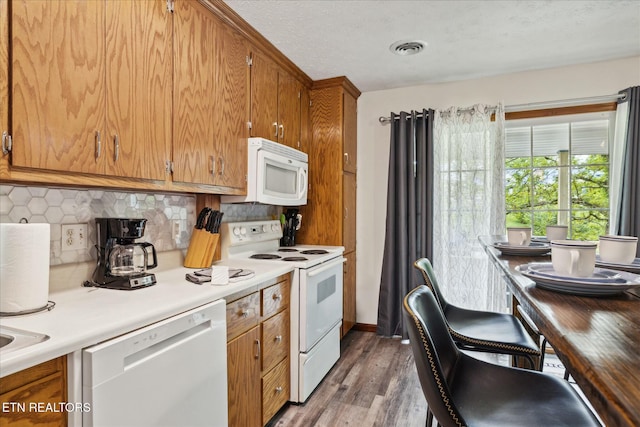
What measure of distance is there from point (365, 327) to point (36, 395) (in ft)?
9.53

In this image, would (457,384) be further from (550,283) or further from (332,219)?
(332,219)

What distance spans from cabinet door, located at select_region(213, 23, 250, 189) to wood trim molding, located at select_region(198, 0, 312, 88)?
0.04 meters

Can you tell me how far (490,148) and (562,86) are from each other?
73cm

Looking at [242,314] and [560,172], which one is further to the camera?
[560,172]

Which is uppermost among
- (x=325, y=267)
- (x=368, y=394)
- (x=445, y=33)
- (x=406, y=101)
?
(x=445, y=33)

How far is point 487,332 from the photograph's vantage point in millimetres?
1687

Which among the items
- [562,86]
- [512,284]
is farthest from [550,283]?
[562,86]

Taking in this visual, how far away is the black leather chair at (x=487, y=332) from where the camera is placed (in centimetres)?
152

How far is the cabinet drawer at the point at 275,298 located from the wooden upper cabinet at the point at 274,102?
0.99 meters

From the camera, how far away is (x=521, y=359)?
5.93 feet

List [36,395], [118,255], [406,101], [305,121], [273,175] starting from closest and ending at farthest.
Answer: [36,395]
[118,255]
[273,175]
[305,121]
[406,101]

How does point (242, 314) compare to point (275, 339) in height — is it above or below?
above

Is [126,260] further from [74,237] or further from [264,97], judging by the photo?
[264,97]

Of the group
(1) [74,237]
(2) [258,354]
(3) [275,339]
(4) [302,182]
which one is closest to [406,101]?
(4) [302,182]
